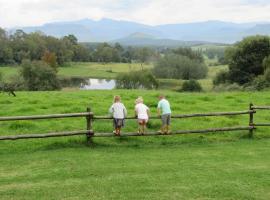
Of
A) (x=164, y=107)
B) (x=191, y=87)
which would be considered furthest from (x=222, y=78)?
(x=164, y=107)

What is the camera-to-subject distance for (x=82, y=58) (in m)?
146

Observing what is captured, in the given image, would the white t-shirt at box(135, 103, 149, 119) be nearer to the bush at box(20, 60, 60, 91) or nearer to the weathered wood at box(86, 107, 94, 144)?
the weathered wood at box(86, 107, 94, 144)

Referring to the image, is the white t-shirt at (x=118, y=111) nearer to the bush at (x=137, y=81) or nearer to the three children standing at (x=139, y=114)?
the three children standing at (x=139, y=114)

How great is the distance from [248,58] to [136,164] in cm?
4790

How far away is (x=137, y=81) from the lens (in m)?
81.2

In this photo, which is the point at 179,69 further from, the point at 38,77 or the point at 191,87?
the point at 38,77

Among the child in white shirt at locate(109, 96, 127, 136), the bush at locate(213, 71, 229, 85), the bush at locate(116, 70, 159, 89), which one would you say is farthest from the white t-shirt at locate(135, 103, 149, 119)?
the bush at locate(116, 70, 159, 89)

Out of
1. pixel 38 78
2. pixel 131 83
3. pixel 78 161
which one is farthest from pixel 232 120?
pixel 131 83

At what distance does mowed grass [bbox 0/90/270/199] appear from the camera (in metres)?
10.2

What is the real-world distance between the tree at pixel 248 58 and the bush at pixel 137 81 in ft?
74.9

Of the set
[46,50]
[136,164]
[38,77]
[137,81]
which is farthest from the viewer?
[46,50]

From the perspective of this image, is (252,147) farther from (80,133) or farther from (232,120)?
(80,133)

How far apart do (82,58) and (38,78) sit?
81.0 m

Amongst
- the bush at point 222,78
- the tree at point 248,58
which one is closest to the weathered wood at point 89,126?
the tree at point 248,58
